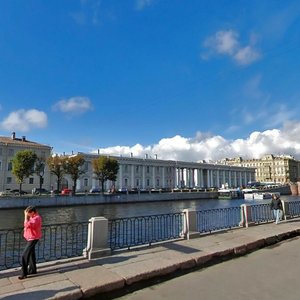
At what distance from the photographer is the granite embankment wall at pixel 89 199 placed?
50500mm

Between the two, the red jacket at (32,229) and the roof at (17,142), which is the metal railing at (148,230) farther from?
the roof at (17,142)

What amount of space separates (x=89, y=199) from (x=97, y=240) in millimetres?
55693

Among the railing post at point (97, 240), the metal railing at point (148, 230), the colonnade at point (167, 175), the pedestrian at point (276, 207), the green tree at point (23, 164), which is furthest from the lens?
the colonnade at point (167, 175)

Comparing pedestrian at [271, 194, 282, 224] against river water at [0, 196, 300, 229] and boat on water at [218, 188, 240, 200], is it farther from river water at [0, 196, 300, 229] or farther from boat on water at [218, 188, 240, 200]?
boat on water at [218, 188, 240, 200]

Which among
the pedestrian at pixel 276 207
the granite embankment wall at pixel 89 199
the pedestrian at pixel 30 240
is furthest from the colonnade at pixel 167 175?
the pedestrian at pixel 30 240

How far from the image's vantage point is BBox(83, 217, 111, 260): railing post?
8.70 metres

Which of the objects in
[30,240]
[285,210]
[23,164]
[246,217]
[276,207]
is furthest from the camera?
[23,164]

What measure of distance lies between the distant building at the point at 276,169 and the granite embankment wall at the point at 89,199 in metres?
85.7

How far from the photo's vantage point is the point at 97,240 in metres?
8.85

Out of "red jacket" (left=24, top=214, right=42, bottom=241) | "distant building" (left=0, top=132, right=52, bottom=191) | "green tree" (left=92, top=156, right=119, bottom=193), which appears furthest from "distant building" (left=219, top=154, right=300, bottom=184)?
"red jacket" (left=24, top=214, right=42, bottom=241)

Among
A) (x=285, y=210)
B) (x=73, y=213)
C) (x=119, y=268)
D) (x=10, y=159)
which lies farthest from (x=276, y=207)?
(x=10, y=159)

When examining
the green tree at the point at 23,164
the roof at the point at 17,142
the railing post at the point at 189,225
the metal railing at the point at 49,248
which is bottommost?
the metal railing at the point at 49,248

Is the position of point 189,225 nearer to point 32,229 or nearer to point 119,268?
point 119,268

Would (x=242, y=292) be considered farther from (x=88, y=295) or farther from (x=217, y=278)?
(x=88, y=295)
